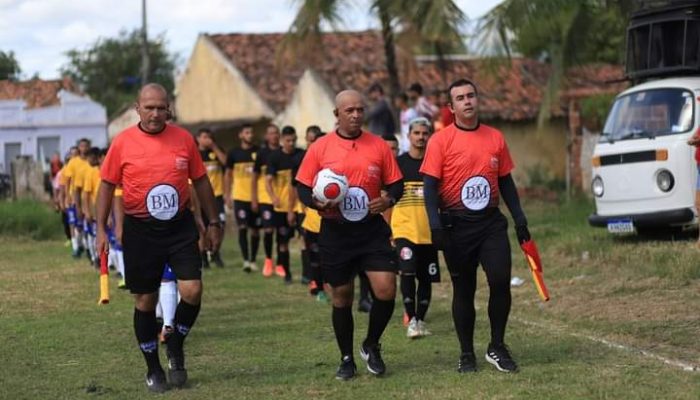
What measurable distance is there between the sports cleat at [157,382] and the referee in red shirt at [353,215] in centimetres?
130

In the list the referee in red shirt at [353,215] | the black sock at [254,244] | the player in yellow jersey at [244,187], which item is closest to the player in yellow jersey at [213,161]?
the player in yellow jersey at [244,187]

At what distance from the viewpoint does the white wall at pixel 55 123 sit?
4262 cm

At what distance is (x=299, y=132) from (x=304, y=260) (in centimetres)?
2144

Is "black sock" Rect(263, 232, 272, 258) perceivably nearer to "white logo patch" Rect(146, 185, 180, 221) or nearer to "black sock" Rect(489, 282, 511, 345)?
"black sock" Rect(489, 282, 511, 345)

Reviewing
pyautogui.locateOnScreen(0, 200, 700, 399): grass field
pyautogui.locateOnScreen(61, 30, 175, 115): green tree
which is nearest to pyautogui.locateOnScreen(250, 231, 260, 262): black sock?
pyautogui.locateOnScreen(0, 200, 700, 399): grass field

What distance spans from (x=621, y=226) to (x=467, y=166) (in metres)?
8.00

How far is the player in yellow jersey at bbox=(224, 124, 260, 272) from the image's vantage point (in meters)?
19.8

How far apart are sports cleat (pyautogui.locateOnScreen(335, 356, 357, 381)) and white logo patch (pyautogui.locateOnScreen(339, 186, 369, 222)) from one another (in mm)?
1062

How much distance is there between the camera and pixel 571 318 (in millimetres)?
13602

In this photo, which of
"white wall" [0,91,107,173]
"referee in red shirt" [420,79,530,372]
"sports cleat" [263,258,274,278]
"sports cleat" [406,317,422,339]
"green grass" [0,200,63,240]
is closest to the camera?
"referee in red shirt" [420,79,530,372]

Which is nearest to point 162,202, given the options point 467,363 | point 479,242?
point 479,242

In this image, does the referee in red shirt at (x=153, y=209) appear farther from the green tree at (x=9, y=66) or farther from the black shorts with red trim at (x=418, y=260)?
the green tree at (x=9, y=66)

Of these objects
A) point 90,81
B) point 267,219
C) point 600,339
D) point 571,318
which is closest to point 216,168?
point 267,219

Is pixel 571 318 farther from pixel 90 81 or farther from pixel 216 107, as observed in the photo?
pixel 90 81
